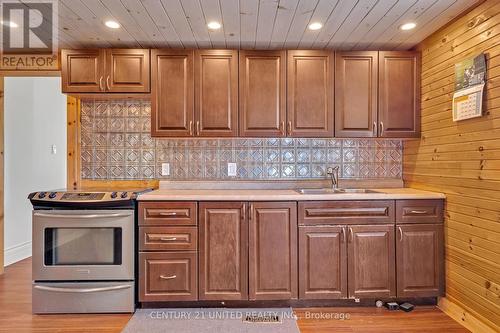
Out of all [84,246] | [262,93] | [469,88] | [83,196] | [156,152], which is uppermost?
[262,93]

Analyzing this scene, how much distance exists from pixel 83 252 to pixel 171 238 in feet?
2.26

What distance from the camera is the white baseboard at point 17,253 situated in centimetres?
348

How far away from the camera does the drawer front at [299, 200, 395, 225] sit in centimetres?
246

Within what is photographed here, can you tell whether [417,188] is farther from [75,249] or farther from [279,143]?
[75,249]

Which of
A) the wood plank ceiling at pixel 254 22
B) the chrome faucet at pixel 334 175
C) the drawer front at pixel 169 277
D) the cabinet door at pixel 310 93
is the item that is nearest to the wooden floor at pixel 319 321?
the drawer front at pixel 169 277

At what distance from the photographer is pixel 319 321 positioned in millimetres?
2326

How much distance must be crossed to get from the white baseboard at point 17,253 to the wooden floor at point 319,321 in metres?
1.10

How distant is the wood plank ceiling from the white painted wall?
1457mm

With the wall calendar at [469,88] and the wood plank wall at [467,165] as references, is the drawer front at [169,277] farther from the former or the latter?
the wall calendar at [469,88]

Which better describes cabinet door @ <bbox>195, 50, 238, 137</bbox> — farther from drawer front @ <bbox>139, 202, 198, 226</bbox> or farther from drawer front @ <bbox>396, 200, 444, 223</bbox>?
drawer front @ <bbox>396, 200, 444, 223</bbox>

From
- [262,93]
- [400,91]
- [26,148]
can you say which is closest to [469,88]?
[400,91]

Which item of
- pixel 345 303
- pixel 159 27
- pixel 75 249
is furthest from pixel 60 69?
pixel 345 303

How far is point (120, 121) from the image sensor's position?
3047mm

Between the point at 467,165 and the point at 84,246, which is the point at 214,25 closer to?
the point at 84,246
